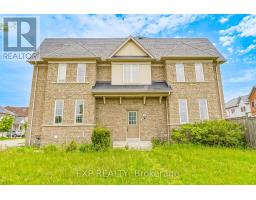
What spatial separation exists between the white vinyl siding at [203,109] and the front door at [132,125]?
459cm

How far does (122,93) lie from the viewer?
41.2ft

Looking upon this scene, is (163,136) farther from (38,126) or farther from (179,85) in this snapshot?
(38,126)

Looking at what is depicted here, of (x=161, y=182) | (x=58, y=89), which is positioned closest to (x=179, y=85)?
(x=58, y=89)

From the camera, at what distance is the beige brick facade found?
41.4 ft

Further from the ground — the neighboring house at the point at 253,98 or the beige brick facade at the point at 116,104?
the neighboring house at the point at 253,98

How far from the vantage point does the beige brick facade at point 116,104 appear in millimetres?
12625

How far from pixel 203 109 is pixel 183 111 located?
4.75ft

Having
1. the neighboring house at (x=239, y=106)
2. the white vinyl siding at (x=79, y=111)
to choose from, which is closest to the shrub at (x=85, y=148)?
the white vinyl siding at (x=79, y=111)

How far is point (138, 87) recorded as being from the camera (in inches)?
520

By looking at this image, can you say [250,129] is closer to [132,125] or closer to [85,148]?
[132,125]

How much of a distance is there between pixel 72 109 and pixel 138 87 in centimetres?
490
